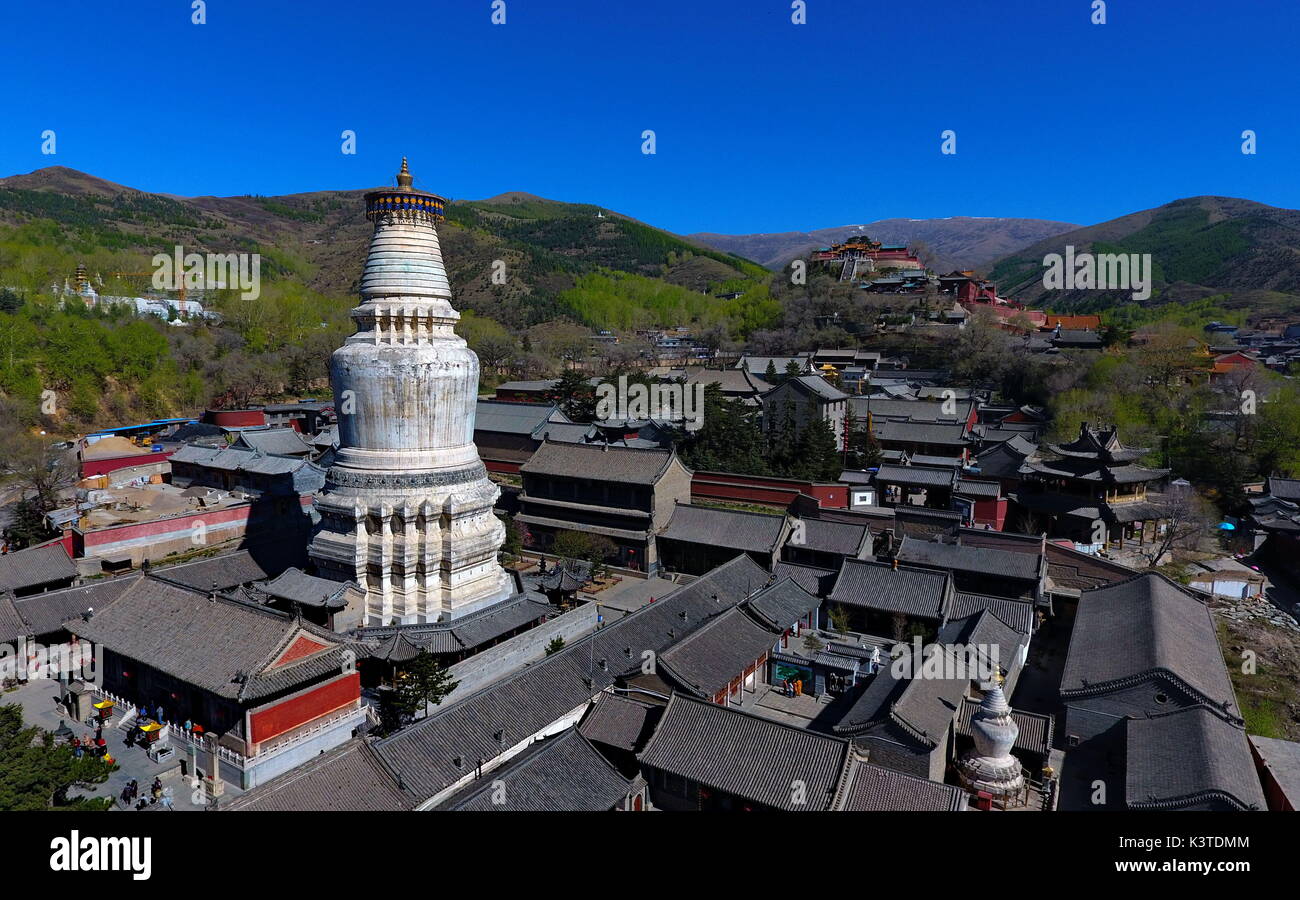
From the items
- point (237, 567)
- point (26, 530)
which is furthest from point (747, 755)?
point (26, 530)

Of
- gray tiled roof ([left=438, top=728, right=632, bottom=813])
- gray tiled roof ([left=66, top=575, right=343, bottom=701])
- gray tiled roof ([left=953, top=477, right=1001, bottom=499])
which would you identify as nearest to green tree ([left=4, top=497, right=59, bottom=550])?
gray tiled roof ([left=66, top=575, right=343, bottom=701])

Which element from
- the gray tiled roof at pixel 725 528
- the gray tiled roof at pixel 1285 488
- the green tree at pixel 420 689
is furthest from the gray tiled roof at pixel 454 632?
the gray tiled roof at pixel 1285 488

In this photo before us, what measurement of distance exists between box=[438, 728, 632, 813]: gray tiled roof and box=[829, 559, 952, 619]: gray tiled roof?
1452 cm

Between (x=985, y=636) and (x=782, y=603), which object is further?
(x=782, y=603)

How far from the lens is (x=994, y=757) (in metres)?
18.8

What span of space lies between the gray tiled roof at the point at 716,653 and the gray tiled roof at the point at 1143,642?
9314 mm

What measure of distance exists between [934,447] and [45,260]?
10312 cm

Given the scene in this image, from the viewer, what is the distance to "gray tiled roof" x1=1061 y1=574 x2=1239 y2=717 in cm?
2095

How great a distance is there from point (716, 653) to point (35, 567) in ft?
87.5

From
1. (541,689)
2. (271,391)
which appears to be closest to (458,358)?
(541,689)

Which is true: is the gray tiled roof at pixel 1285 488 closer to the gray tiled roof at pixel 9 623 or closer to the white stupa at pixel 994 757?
the white stupa at pixel 994 757

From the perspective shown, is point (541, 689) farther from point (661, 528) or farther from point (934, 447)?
point (934, 447)

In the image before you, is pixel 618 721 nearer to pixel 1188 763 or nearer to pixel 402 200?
pixel 1188 763

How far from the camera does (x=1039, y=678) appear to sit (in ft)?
84.2
